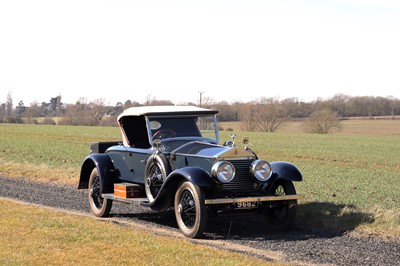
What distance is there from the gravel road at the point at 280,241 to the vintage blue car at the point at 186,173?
0.38m

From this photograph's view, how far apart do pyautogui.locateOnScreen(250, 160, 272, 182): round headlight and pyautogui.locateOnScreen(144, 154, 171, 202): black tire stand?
1388mm

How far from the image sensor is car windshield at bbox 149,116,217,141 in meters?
10.9

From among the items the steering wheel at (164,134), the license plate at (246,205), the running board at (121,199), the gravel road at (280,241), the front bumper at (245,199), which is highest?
the steering wheel at (164,134)

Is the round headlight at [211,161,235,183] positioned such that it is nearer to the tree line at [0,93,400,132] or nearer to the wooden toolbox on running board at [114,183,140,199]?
the wooden toolbox on running board at [114,183,140,199]

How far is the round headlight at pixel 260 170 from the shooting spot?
948 centimetres

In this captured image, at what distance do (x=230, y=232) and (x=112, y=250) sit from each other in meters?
2.53

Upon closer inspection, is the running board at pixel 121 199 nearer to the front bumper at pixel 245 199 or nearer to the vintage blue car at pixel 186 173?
the vintage blue car at pixel 186 173

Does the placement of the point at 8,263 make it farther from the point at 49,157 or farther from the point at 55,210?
the point at 49,157

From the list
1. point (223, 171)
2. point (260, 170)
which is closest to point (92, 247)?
point (223, 171)

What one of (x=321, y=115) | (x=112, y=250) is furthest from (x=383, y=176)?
(x=321, y=115)

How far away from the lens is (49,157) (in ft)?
85.2

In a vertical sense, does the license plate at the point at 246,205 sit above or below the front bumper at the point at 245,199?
below

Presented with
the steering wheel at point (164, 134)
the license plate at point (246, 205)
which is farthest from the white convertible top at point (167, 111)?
the license plate at point (246, 205)

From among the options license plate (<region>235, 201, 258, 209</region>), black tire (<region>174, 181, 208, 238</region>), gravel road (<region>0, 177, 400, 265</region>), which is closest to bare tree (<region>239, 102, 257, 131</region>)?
gravel road (<region>0, 177, 400, 265</region>)
